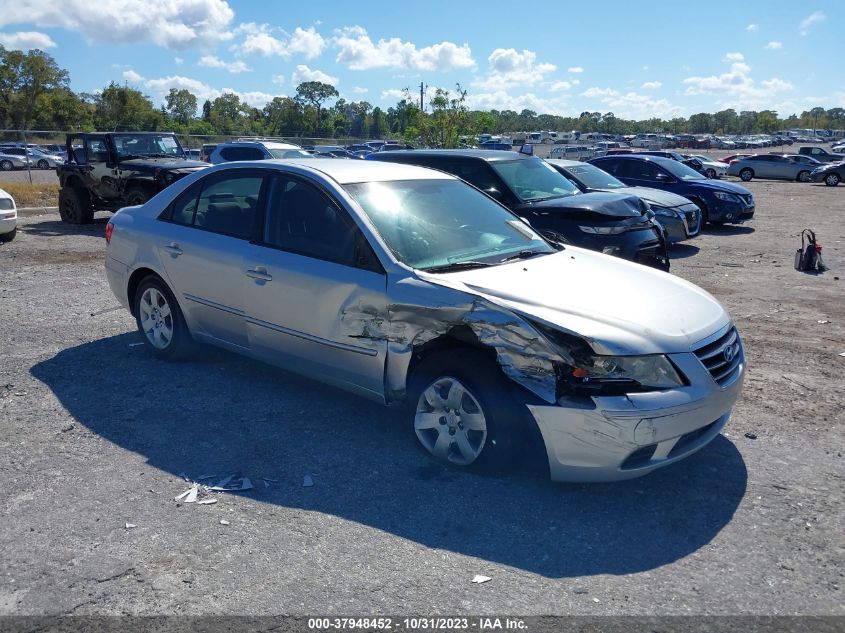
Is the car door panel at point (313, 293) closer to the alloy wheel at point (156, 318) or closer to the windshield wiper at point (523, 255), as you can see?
the windshield wiper at point (523, 255)

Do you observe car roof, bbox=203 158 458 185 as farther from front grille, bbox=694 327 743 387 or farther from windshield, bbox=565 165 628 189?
windshield, bbox=565 165 628 189

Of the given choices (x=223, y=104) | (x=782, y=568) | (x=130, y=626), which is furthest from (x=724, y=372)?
(x=223, y=104)

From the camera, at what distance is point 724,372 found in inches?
168

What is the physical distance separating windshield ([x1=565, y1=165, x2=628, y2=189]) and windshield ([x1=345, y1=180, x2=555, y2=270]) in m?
8.09

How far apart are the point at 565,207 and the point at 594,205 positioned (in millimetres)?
366

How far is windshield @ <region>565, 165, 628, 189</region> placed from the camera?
43.9ft

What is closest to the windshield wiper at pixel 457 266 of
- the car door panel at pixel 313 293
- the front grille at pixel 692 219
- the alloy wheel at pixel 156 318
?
the car door panel at pixel 313 293

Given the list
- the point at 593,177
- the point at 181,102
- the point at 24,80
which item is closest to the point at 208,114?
the point at 181,102

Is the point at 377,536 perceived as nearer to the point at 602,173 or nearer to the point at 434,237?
the point at 434,237

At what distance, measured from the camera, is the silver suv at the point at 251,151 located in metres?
16.0

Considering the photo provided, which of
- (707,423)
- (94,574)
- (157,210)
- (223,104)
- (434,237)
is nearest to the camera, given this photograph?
(94,574)

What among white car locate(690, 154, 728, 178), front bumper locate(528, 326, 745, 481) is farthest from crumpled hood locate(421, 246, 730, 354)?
white car locate(690, 154, 728, 178)

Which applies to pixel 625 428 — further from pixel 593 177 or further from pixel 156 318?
pixel 593 177

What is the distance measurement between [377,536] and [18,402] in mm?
3240
